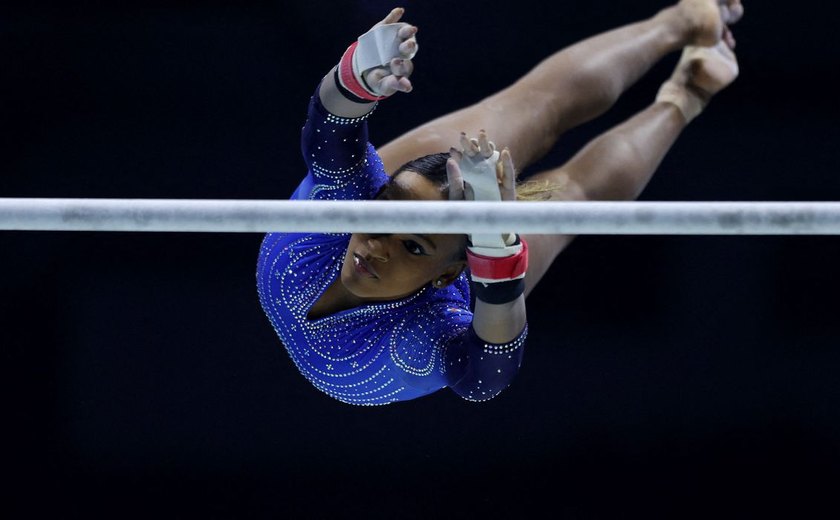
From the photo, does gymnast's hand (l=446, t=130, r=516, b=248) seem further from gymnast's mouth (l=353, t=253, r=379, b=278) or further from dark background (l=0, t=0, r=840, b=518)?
dark background (l=0, t=0, r=840, b=518)

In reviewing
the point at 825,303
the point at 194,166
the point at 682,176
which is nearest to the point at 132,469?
the point at 194,166

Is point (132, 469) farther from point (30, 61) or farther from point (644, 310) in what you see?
point (644, 310)

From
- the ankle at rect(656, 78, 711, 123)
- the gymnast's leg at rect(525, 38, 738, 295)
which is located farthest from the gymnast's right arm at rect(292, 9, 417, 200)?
the ankle at rect(656, 78, 711, 123)

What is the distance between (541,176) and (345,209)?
3.21ft

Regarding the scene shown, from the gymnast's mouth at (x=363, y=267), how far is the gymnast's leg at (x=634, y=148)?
0.47m

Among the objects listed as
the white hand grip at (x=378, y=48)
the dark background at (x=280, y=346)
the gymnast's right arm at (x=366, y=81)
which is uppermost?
the white hand grip at (x=378, y=48)

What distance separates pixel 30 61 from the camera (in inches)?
116

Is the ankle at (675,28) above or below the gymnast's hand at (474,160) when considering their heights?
below

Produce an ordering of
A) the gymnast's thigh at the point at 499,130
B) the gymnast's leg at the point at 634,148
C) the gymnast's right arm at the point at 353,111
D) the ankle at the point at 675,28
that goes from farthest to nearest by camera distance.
Answer: the ankle at the point at 675,28, the gymnast's leg at the point at 634,148, the gymnast's thigh at the point at 499,130, the gymnast's right arm at the point at 353,111

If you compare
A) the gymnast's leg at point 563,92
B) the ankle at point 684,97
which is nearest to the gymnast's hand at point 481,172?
the gymnast's leg at point 563,92

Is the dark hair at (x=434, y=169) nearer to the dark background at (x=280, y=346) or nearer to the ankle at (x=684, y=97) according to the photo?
the ankle at (x=684, y=97)

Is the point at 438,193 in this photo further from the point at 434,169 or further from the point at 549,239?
the point at 549,239

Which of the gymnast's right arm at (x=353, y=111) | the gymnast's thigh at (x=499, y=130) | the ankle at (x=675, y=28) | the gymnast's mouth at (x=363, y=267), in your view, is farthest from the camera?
the ankle at (x=675, y=28)

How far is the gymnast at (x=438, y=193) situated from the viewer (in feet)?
5.25
